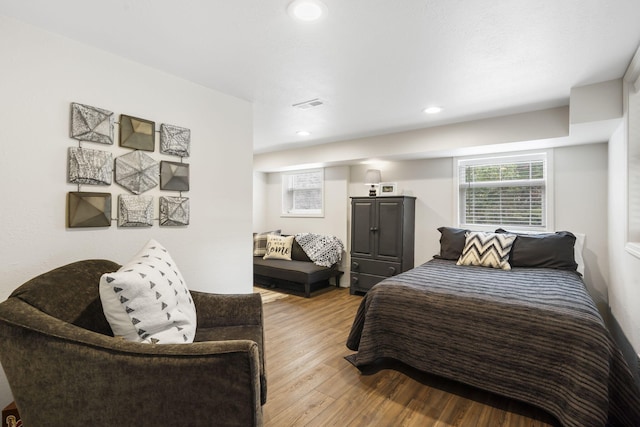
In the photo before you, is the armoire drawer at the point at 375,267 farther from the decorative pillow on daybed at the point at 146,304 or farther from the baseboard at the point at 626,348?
the decorative pillow on daybed at the point at 146,304

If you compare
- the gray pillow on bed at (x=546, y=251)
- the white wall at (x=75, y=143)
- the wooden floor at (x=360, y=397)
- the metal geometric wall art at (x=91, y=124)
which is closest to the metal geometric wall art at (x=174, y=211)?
the white wall at (x=75, y=143)

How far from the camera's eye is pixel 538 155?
12.0ft

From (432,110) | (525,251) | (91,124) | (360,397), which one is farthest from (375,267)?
(91,124)

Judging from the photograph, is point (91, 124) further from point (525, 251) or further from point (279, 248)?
point (525, 251)

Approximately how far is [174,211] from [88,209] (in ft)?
1.79

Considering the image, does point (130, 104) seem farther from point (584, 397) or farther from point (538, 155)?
point (538, 155)

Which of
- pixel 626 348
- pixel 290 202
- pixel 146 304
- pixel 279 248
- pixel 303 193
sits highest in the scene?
pixel 303 193

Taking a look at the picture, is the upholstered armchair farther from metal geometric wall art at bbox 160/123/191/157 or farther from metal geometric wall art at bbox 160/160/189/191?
metal geometric wall art at bbox 160/123/191/157

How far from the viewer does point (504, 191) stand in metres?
3.89

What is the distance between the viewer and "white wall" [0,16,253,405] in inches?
66.2

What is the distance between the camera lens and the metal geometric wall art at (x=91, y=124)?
1881 millimetres

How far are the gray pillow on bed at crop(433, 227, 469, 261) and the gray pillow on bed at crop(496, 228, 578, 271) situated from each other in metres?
0.53

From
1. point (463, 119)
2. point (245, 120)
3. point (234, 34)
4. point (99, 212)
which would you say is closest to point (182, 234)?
point (99, 212)

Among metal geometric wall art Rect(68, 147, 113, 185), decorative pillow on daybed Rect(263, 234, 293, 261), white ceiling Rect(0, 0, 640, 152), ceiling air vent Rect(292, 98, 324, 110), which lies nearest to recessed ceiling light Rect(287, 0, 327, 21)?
white ceiling Rect(0, 0, 640, 152)
